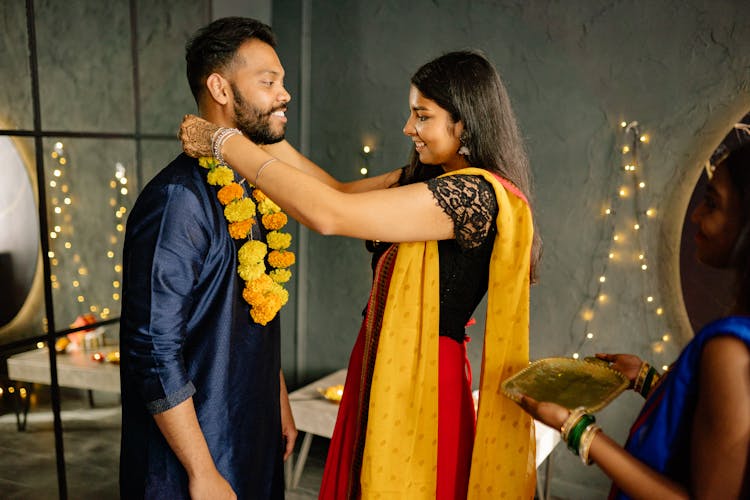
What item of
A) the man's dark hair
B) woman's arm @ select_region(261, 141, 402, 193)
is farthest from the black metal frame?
the man's dark hair

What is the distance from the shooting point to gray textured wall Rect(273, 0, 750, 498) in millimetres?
2387

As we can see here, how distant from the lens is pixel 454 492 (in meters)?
1.52

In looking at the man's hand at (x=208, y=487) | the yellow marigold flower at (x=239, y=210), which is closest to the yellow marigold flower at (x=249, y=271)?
the yellow marigold flower at (x=239, y=210)

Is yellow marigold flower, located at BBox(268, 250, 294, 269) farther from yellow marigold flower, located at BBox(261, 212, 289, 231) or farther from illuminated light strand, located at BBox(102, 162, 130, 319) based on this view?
illuminated light strand, located at BBox(102, 162, 130, 319)

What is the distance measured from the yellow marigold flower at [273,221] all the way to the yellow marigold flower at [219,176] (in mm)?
201

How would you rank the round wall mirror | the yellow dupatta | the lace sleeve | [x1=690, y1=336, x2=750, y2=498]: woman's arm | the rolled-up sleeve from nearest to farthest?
[x1=690, y1=336, x2=750, y2=498]: woman's arm → the rolled-up sleeve → the lace sleeve → the yellow dupatta → the round wall mirror

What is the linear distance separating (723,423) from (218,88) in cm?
126

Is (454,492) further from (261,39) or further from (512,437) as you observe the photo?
(261,39)

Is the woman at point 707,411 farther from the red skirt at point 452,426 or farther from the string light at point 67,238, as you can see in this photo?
the string light at point 67,238

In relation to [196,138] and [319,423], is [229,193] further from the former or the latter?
[319,423]

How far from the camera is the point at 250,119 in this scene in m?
1.48

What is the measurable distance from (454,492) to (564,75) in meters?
1.87

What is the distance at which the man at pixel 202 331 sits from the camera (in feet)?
4.00

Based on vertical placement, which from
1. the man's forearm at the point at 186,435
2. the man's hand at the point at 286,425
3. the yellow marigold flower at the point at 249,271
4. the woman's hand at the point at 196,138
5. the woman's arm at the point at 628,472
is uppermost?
the woman's hand at the point at 196,138
